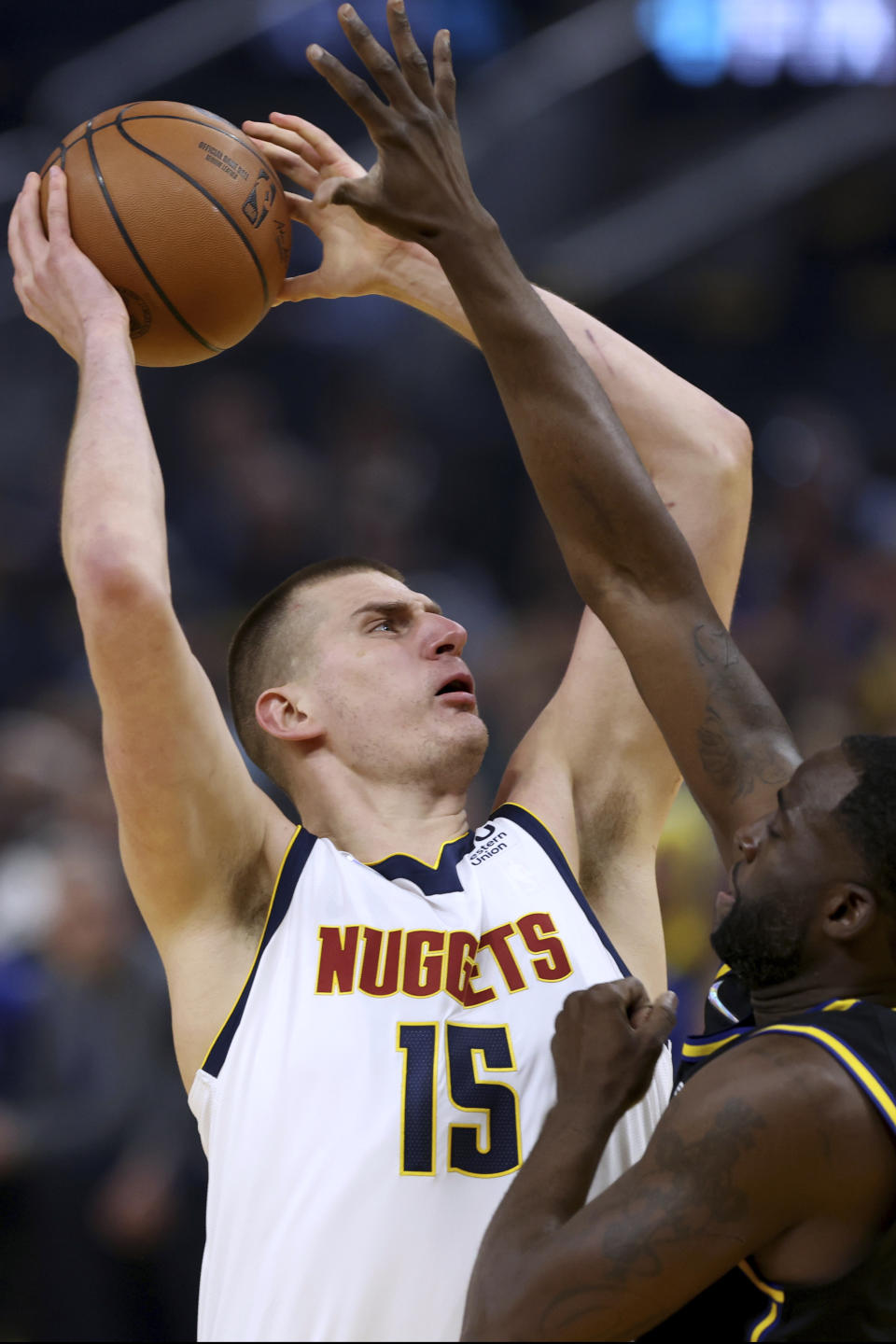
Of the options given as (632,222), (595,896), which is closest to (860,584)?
(632,222)

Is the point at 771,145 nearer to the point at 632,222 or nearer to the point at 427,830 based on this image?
the point at 632,222

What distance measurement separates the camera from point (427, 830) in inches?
117

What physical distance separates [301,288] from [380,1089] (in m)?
1.87

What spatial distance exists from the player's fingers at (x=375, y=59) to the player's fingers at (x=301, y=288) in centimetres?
80

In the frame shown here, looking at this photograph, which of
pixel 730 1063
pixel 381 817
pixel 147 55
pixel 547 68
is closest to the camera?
pixel 730 1063

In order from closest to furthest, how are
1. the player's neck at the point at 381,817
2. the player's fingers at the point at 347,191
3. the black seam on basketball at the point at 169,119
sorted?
the player's fingers at the point at 347,191, the player's neck at the point at 381,817, the black seam on basketball at the point at 169,119

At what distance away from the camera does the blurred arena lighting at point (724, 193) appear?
782 cm

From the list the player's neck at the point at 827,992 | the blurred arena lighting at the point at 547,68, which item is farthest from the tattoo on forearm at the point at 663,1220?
the blurred arena lighting at the point at 547,68

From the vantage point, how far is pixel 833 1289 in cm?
215

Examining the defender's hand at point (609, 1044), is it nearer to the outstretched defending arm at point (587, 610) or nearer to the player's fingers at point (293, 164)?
the outstretched defending arm at point (587, 610)

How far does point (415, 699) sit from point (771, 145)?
6.40 meters

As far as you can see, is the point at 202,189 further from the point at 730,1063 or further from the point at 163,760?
the point at 730,1063

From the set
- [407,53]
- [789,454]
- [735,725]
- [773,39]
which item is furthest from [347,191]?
[773,39]

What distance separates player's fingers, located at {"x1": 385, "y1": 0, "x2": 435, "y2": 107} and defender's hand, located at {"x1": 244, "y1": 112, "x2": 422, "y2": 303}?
2.44 ft
